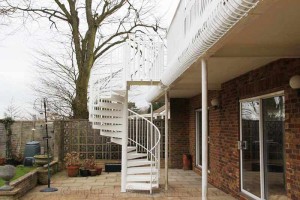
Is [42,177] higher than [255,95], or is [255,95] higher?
[255,95]

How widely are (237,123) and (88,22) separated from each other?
9.62 metres

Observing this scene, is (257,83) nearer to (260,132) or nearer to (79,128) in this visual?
(260,132)

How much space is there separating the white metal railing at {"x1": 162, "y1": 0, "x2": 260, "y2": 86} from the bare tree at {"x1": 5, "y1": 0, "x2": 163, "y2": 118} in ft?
31.1

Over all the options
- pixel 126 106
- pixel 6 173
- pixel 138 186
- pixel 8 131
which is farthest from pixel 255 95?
pixel 8 131

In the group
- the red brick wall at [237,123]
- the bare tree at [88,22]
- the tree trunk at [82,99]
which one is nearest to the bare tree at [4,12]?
the bare tree at [88,22]

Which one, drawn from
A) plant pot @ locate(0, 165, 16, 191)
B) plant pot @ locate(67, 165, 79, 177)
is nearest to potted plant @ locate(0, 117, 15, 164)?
plant pot @ locate(67, 165, 79, 177)

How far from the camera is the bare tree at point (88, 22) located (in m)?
15.0

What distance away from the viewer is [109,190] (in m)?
8.42

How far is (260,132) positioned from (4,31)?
37.5 ft

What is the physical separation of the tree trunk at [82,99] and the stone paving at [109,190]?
414 cm

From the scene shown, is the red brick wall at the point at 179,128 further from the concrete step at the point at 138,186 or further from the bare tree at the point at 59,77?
the bare tree at the point at 59,77

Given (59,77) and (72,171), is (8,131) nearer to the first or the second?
(72,171)

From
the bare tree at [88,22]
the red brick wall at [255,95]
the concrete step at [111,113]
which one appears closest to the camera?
the red brick wall at [255,95]

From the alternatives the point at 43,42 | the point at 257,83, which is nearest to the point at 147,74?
the point at 257,83
